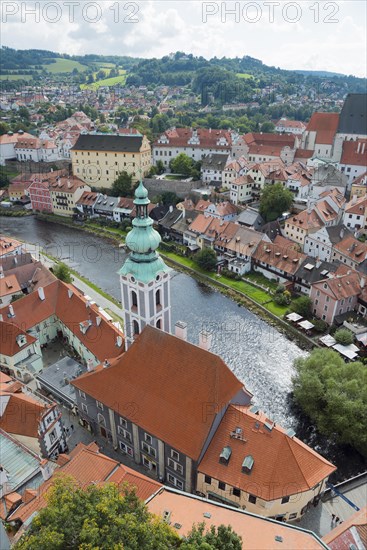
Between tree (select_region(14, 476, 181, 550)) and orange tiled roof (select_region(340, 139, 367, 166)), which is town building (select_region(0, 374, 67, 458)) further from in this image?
orange tiled roof (select_region(340, 139, 367, 166))

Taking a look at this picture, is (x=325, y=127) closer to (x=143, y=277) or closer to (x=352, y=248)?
(x=352, y=248)

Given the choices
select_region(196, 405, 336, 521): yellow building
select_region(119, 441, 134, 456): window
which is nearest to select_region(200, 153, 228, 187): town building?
select_region(119, 441, 134, 456): window

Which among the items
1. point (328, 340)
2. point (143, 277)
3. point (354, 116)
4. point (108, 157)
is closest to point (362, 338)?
point (328, 340)

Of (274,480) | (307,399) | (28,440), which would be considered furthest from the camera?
(307,399)

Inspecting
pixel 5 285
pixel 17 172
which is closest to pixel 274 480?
pixel 5 285

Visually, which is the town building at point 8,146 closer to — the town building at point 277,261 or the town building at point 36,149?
the town building at point 36,149

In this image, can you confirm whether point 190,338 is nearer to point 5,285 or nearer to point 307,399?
point 307,399
